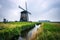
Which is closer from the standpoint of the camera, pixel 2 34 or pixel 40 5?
pixel 2 34

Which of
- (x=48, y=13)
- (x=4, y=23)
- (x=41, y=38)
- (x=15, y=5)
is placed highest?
(x=15, y=5)

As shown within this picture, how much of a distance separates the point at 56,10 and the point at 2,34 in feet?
6.78

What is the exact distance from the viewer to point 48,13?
442 cm

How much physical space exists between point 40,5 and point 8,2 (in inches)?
46.7

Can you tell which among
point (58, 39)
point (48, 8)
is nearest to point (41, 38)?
point (58, 39)

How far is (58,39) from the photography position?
144 inches

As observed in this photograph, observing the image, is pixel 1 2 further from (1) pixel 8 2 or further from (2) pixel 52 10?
(2) pixel 52 10

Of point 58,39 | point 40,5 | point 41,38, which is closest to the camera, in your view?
point 58,39

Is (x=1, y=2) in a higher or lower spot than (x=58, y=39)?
higher

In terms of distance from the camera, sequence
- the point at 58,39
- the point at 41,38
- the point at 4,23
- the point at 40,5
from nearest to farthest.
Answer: the point at 58,39 → the point at 41,38 → the point at 4,23 → the point at 40,5

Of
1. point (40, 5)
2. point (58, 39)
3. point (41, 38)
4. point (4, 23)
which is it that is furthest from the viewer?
point (40, 5)

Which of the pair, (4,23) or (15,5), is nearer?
(4,23)

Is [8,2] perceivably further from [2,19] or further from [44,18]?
[44,18]

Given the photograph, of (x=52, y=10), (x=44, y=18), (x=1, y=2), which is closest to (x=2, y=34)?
(x=1, y=2)
